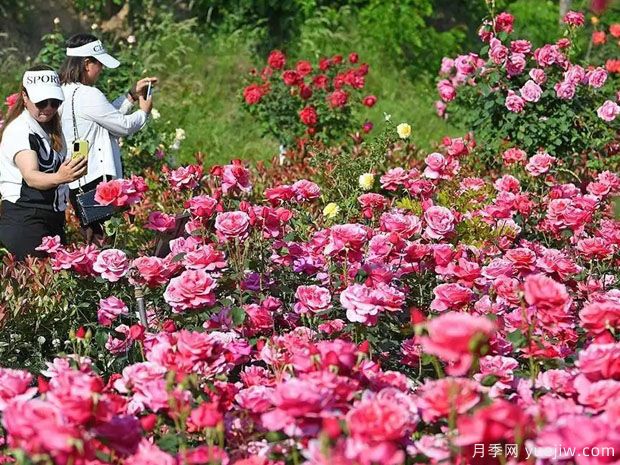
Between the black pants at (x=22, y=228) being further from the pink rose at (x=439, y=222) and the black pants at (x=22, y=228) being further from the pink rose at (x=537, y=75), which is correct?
the pink rose at (x=537, y=75)

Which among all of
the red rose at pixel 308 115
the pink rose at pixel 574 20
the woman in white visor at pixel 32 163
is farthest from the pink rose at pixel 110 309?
the pink rose at pixel 574 20

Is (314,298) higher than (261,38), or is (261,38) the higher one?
(261,38)

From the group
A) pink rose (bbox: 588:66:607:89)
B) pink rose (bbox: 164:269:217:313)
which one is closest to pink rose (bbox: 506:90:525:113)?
pink rose (bbox: 588:66:607:89)

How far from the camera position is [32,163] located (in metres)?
3.86

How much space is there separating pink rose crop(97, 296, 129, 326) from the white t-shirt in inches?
43.4

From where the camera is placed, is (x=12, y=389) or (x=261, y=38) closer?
(x=12, y=389)

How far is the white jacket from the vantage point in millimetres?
4469

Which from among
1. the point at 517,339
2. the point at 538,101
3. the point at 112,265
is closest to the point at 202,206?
the point at 112,265

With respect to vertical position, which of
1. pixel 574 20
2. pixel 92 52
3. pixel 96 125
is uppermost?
pixel 574 20

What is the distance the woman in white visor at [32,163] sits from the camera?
154 inches

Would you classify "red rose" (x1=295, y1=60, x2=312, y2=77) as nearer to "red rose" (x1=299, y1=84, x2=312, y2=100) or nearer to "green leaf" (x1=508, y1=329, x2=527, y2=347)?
"red rose" (x1=299, y1=84, x2=312, y2=100)

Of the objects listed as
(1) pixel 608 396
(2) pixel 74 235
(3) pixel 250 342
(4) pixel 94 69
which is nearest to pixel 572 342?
(1) pixel 608 396

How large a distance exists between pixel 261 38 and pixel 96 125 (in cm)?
629

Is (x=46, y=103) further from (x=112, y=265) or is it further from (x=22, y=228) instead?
(x=112, y=265)
